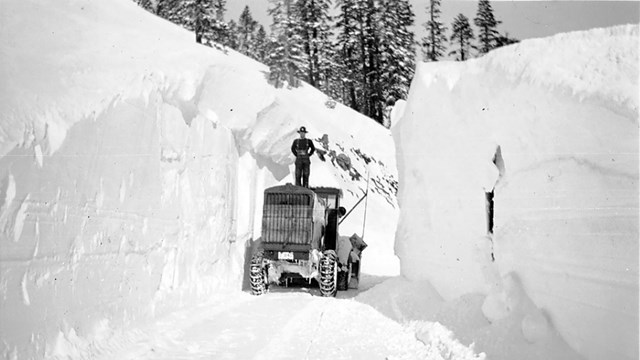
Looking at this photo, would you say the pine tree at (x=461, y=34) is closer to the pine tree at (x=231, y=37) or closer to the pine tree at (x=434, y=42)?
the pine tree at (x=434, y=42)

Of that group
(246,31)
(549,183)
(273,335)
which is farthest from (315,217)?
(246,31)

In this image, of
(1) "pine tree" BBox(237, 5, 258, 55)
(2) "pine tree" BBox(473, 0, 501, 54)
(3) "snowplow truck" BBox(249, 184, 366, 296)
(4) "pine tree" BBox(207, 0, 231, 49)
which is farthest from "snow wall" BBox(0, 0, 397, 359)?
(1) "pine tree" BBox(237, 5, 258, 55)

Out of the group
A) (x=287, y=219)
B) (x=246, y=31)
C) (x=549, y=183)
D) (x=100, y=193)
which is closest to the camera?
(x=549, y=183)

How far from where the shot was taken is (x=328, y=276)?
465 inches

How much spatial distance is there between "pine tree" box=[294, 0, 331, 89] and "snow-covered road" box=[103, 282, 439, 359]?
30100 millimetres

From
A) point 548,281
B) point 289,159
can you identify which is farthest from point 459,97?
point 289,159

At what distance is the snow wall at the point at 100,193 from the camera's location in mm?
4469

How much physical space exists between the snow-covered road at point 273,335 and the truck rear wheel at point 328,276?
1870mm

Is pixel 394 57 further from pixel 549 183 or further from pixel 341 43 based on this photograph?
pixel 549 183

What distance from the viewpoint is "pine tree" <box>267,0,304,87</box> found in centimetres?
2925

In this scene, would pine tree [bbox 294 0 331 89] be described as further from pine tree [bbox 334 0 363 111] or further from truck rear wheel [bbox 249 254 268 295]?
truck rear wheel [bbox 249 254 268 295]

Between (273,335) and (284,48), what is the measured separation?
2662cm

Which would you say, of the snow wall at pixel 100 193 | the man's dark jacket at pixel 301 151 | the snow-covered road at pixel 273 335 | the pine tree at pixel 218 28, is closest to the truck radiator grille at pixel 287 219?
the snow wall at pixel 100 193

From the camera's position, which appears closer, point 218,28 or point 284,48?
point 284,48
